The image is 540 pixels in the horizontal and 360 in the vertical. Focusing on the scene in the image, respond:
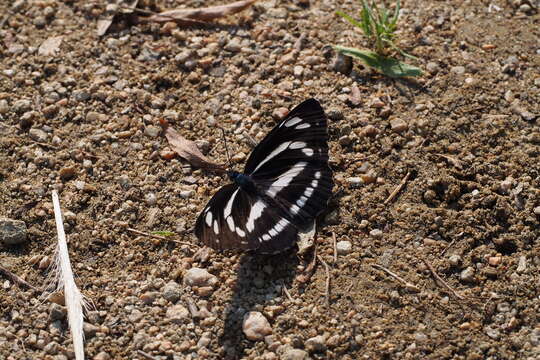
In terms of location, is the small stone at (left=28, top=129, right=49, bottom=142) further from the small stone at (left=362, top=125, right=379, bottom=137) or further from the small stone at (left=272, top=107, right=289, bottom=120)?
the small stone at (left=362, top=125, right=379, bottom=137)

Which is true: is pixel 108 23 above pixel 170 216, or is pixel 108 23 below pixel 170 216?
above

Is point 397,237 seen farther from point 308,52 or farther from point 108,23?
point 108,23

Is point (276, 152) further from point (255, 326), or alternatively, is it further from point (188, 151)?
point (255, 326)

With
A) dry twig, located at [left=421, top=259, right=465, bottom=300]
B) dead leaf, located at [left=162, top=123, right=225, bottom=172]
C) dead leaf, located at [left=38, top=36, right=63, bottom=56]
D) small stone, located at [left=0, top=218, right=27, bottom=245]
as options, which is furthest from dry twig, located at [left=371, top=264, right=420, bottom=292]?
dead leaf, located at [left=38, top=36, right=63, bottom=56]

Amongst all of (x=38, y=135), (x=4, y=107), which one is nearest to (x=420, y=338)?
(x=38, y=135)

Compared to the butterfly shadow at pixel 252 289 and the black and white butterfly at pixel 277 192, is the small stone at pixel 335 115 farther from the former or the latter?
the butterfly shadow at pixel 252 289

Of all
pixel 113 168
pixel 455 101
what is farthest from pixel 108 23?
pixel 455 101
